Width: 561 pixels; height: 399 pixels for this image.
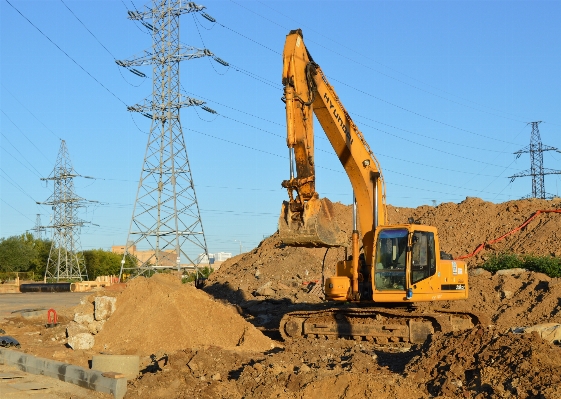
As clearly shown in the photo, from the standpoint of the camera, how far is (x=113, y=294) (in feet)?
53.5

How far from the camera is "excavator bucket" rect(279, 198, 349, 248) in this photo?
12273 mm

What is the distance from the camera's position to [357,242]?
14.3 metres

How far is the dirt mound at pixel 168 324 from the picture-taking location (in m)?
14.0

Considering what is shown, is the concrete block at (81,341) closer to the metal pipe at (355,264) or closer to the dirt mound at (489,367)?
the metal pipe at (355,264)

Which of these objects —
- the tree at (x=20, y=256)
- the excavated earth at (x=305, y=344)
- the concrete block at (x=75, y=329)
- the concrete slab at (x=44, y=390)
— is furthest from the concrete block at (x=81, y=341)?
the tree at (x=20, y=256)

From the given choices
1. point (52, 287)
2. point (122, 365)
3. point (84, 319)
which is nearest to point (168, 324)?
point (84, 319)

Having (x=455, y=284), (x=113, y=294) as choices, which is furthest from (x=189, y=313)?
(x=455, y=284)

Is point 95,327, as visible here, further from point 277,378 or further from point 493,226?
point 493,226

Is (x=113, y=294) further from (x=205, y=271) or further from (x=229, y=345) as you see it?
(x=205, y=271)

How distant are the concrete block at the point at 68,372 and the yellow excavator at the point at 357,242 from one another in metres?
4.19

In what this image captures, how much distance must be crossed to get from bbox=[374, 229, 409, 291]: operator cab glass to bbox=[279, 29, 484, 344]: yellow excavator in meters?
0.02

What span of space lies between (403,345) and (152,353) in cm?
512

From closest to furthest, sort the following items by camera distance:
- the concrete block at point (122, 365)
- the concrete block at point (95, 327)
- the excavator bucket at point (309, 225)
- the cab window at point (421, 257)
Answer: the concrete block at point (122, 365) → the excavator bucket at point (309, 225) → the cab window at point (421, 257) → the concrete block at point (95, 327)

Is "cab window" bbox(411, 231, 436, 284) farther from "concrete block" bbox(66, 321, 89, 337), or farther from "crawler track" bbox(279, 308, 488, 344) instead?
"concrete block" bbox(66, 321, 89, 337)
